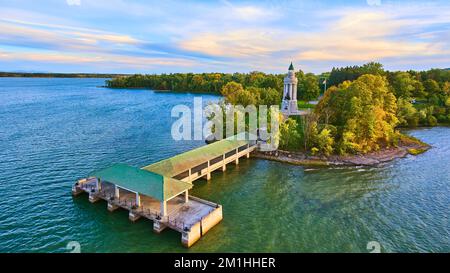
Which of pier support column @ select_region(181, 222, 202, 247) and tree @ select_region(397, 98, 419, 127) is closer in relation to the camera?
pier support column @ select_region(181, 222, 202, 247)

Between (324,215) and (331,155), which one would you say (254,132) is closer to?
(331,155)

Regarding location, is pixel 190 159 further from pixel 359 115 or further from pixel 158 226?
pixel 359 115

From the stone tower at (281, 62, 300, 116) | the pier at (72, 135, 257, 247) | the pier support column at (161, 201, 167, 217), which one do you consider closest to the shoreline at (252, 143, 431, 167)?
the pier at (72, 135, 257, 247)

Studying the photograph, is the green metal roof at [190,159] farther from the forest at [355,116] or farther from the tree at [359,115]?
the tree at [359,115]

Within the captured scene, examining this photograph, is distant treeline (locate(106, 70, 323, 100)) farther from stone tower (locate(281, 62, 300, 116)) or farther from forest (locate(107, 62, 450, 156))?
stone tower (locate(281, 62, 300, 116))

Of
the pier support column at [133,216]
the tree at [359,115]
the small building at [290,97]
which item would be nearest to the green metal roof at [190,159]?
the pier support column at [133,216]

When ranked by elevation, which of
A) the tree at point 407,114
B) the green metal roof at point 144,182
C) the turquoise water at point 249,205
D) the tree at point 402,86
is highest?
the tree at point 402,86
